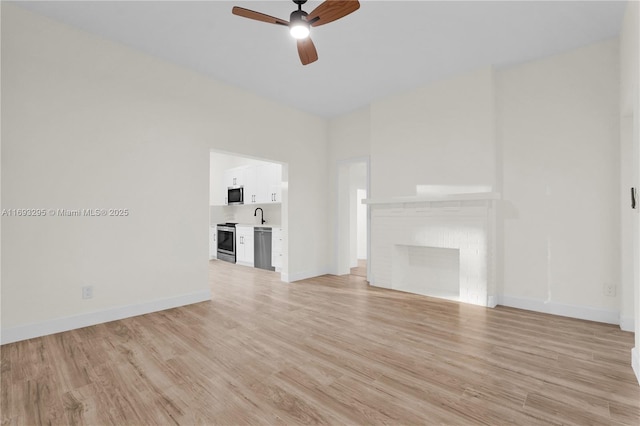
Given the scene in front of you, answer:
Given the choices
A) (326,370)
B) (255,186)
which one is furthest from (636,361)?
(255,186)

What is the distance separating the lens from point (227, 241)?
7.37m

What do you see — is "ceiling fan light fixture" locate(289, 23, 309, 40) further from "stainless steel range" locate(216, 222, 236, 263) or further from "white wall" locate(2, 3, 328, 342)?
"stainless steel range" locate(216, 222, 236, 263)

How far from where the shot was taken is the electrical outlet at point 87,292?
3.03m

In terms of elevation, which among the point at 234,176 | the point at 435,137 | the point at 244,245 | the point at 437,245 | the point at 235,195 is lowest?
the point at 244,245

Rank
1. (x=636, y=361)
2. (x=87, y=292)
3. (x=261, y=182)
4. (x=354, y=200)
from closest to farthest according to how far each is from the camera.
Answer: (x=636, y=361) < (x=87, y=292) < (x=261, y=182) < (x=354, y=200)

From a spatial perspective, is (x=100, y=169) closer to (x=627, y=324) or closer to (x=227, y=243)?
(x=227, y=243)

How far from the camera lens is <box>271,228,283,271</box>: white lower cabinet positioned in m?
5.91

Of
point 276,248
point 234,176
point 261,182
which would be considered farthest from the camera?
point 234,176

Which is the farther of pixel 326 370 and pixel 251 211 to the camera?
pixel 251 211

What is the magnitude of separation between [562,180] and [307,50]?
3.11 metres

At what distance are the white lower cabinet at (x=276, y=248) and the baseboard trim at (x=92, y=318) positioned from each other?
6.78ft

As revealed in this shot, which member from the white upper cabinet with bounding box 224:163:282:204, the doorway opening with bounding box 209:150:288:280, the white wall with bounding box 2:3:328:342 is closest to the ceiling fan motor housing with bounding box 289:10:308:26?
the white wall with bounding box 2:3:328:342

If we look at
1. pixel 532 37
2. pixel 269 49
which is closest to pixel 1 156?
pixel 269 49

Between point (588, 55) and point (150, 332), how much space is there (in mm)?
5329
